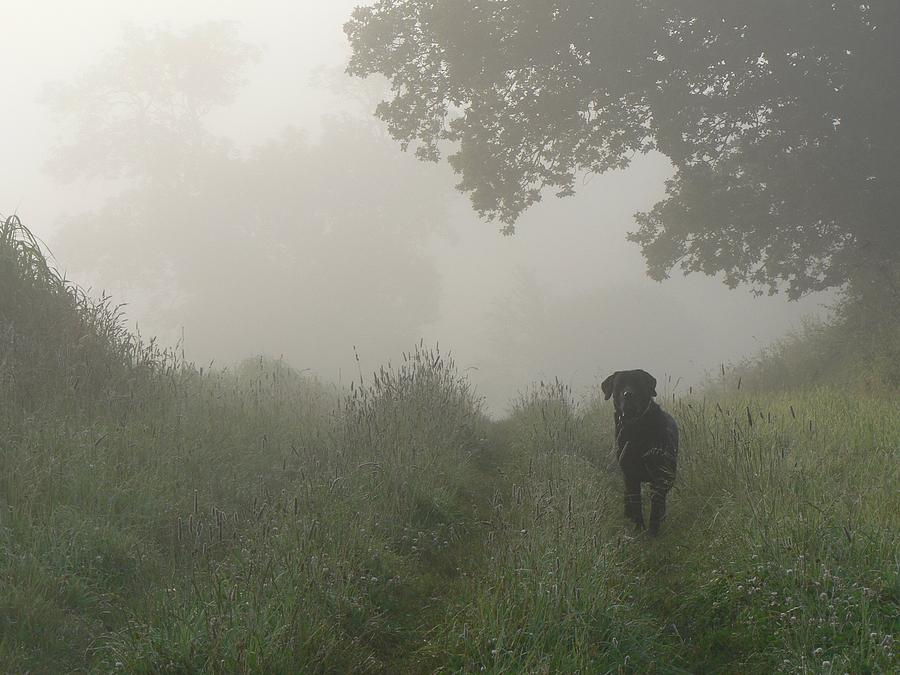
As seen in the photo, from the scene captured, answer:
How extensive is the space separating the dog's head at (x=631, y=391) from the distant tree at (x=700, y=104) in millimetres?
7357

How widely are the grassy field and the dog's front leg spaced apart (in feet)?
0.44

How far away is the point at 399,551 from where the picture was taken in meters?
4.48

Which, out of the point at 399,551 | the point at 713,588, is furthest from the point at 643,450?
the point at 399,551

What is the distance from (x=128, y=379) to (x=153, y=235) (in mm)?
29837

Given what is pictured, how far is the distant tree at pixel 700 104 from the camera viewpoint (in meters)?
11.0

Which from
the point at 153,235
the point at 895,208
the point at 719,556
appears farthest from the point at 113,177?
the point at 719,556

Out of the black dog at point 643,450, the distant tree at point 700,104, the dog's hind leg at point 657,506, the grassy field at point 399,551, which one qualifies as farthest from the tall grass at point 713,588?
the distant tree at point 700,104

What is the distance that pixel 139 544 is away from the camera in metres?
4.02

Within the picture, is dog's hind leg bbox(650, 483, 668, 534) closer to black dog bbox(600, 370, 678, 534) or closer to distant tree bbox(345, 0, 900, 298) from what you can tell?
black dog bbox(600, 370, 678, 534)

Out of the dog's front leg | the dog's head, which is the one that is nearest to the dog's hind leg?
the dog's front leg

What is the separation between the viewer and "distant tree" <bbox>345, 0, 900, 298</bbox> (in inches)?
431

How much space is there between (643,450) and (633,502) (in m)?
0.43

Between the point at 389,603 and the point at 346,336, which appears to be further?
the point at 346,336

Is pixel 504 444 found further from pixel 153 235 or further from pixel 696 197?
pixel 153 235
